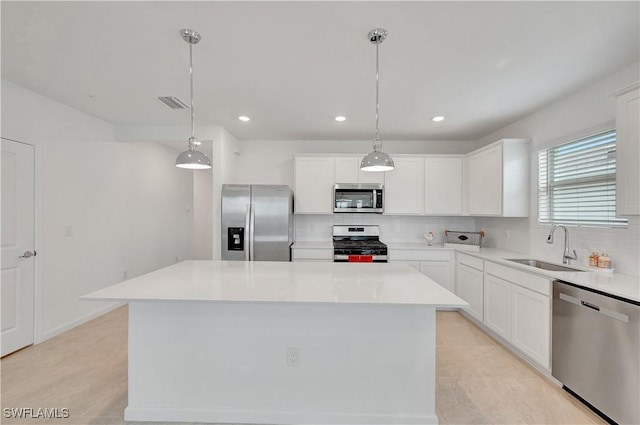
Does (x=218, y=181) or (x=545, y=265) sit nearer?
(x=545, y=265)

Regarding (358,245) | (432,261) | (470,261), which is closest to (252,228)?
(358,245)

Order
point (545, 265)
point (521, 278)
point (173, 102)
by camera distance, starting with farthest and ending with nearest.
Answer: point (173, 102) → point (545, 265) → point (521, 278)

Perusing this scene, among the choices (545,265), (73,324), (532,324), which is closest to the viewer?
(532,324)

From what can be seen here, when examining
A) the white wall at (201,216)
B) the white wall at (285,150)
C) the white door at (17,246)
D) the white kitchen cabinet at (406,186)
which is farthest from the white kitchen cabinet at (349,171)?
the white door at (17,246)

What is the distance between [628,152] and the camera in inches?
74.5

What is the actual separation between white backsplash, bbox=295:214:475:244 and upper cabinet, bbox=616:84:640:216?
2.60 m

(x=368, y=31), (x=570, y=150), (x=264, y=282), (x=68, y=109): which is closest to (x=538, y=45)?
(x=368, y=31)

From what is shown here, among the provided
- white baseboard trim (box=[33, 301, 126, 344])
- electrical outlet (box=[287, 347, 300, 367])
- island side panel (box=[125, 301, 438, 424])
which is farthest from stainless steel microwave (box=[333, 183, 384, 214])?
white baseboard trim (box=[33, 301, 126, 344])

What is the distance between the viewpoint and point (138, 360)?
6.13ft

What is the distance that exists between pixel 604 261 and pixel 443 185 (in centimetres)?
211

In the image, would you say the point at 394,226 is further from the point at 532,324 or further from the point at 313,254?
the point at 532,324

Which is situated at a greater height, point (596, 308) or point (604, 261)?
point (604, 261)

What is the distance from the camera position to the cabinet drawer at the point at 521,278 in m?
2.31

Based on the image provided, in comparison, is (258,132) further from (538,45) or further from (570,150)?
(570,150)
